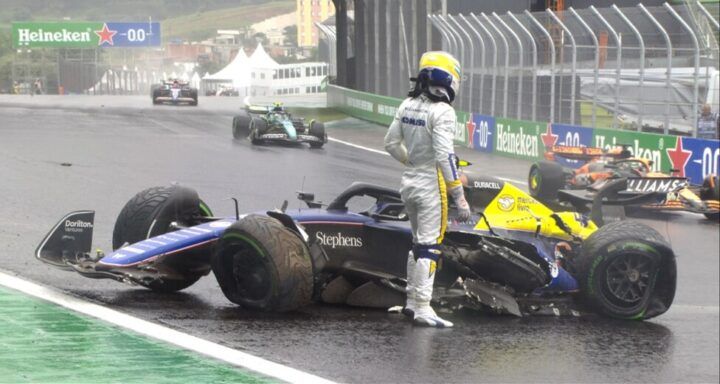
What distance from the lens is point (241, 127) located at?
17484 millimetres

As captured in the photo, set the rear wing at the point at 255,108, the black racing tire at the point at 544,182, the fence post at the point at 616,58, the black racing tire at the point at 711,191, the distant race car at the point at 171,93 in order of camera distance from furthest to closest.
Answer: the fence post at the point at 616,58, the rear wing at the point at 255,108, the distant race car at the point at 171,93, the black racing tire at the point at 544,182, the black racing tire at the point at 711,191

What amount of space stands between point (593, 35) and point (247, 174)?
7.54m

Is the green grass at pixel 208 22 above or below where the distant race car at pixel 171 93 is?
above

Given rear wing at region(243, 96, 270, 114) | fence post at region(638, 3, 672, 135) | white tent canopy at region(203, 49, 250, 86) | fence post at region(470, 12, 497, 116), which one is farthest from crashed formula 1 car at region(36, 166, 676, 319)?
fence post at region(470, 12, 497, 116)

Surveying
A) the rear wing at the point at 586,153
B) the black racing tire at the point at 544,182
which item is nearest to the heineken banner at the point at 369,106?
the rear wing at the point at 586,153

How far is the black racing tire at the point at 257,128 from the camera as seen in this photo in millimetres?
16966

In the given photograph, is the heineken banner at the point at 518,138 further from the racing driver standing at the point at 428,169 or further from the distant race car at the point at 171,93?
the racing driver standing at the point at 428,169

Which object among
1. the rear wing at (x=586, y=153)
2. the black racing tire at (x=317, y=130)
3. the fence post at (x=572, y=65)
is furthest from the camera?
the fence post at (x=572, y=65)

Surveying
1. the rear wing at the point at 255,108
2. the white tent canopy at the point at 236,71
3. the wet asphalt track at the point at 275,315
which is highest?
the white tent canopy at the point at 236,71

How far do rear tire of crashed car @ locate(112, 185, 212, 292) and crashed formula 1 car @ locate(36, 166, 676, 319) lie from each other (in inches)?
9.6

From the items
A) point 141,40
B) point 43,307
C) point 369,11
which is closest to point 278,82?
point 141,40

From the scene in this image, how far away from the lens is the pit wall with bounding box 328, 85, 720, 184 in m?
16.2

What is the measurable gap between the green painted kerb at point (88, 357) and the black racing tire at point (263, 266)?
3.01 feet

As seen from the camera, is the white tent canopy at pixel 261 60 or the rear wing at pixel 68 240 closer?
the rear wing at pixel 68 240
